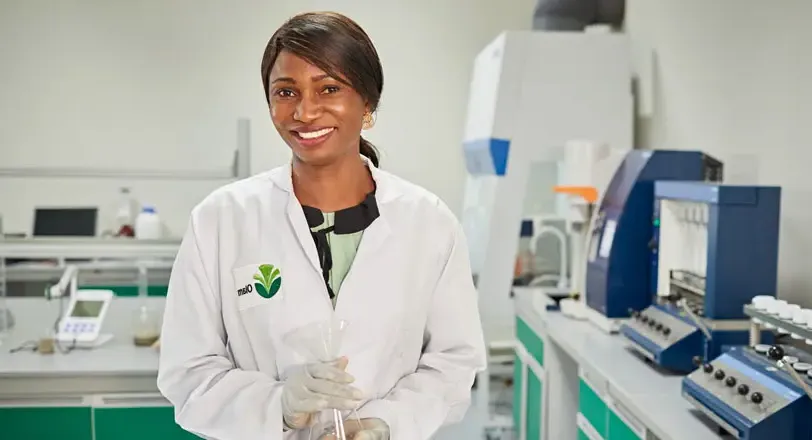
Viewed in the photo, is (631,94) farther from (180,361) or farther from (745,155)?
(180,361)

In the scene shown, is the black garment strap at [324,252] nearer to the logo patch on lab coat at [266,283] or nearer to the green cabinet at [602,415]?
the logo patch on lab coat at [266,283]

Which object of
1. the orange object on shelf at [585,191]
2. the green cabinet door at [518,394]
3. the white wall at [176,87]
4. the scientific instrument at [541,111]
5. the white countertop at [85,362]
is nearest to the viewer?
the white countertop at [85,362]

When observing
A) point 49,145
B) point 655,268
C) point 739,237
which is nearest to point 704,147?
point 655,268

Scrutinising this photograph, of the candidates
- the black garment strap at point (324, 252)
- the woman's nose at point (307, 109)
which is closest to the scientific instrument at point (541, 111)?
the black garment strap at point (324, 252)

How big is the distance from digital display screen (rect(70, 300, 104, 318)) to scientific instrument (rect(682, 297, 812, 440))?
74.3 inches

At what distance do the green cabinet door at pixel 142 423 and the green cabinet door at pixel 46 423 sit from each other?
0.06 meters

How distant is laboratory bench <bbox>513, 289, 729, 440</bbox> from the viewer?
5.67 ft

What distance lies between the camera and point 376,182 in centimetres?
134

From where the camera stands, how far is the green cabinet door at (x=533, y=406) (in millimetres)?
2936

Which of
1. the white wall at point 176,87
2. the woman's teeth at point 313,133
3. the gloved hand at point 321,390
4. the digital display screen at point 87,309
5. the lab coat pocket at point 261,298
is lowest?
the digital display screen at point 87,309

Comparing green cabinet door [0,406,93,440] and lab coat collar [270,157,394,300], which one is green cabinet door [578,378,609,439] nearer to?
lab coat collar [270,157,394,300]

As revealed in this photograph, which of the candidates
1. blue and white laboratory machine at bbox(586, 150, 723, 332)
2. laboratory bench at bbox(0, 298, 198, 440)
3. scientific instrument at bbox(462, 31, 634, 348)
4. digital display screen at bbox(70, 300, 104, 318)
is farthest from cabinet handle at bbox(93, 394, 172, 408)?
scientific instrument at bbox(462, 31, 634, 348)

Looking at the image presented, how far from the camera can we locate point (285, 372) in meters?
1.22

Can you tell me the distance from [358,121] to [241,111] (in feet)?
13.1
